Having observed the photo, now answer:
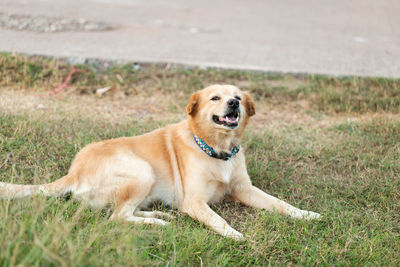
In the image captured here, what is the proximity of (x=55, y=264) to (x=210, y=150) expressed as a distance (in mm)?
1735

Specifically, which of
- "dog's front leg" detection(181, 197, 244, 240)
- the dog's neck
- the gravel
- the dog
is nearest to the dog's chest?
the dog

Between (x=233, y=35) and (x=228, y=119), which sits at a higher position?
(x=228, y=119)

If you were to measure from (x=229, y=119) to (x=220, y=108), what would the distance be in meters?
0.12

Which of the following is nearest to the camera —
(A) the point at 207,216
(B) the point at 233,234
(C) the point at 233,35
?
(B) the point at 233,234

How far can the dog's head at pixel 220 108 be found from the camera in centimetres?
334

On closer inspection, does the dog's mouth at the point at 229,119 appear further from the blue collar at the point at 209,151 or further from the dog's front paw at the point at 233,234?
the dog's front paw at the point at 233,234

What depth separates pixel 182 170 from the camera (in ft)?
11.3

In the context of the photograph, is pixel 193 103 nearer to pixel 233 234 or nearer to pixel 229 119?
pixel 229 119

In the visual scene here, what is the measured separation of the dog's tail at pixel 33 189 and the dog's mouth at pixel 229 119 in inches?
49.8

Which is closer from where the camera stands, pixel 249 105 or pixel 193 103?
pixel 193 103

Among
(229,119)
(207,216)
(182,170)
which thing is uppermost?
(229,119)

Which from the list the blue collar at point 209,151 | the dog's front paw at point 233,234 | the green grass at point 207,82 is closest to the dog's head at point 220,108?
the blue collar at point 209,151

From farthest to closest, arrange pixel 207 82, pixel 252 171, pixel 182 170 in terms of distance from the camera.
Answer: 1. pixel 207 82
2. pixel 252 171
3. pixel 182 170

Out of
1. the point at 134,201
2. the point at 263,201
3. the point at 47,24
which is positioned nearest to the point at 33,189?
the point at 134,201
